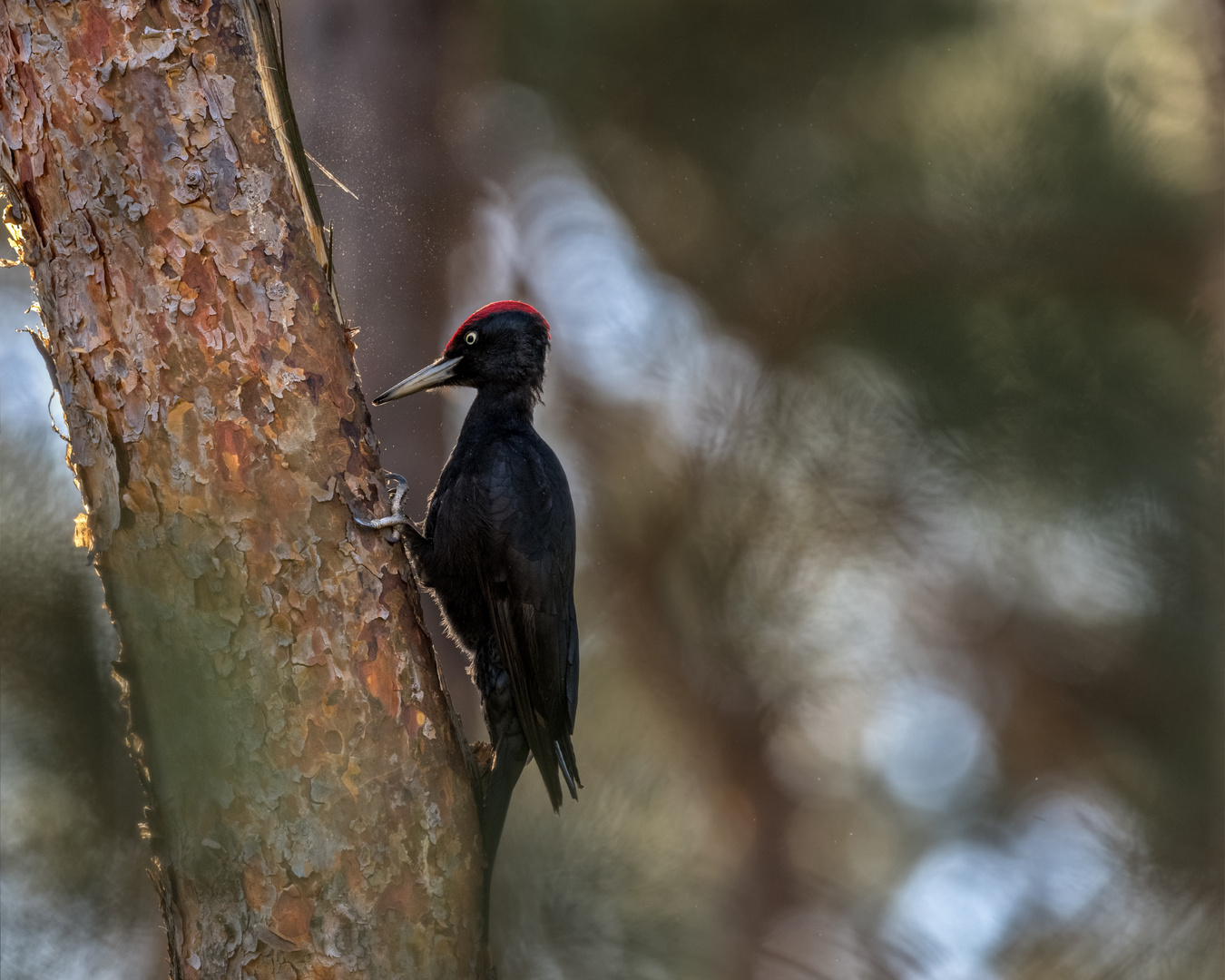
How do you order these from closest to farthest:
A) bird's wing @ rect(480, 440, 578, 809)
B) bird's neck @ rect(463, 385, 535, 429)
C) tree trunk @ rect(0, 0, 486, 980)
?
tree trunk @ rect(0, 0, 486, 980) < bird's wing @ rect(480, 440, 578, 809) < bird's neck @ rect(463, 385, 535, 429)

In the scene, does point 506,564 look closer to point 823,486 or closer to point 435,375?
point 435,375

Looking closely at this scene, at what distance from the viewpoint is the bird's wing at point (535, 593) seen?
1406 mm

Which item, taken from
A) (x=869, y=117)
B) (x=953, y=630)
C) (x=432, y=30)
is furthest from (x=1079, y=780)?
(x=432, y=30)

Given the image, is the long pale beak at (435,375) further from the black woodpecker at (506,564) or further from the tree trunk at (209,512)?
the tree trunk at (209,512)

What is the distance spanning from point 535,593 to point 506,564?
0.07 metres

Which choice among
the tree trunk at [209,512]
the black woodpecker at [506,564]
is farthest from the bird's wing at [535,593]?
the tree trunk at [209,512]

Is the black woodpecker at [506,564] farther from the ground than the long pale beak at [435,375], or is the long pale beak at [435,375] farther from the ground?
the long pale beak at [435,375]

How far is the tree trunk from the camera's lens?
1026mm

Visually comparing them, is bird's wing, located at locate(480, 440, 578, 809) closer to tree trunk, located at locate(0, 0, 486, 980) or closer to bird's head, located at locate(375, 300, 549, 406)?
bird's head, located at locate(375, 300, 549, 406)

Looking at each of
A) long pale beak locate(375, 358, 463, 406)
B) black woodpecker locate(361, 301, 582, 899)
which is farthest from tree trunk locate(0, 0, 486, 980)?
long pale beak locate(375, 358, 463, 406)

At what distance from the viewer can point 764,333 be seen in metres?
2.43

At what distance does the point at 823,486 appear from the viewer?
2.20 metres

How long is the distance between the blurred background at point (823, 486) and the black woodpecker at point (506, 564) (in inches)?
23.3

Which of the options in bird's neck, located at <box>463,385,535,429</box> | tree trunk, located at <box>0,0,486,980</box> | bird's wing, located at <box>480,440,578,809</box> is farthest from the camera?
bird's neck, located at <box>463,385,535,429</box>
